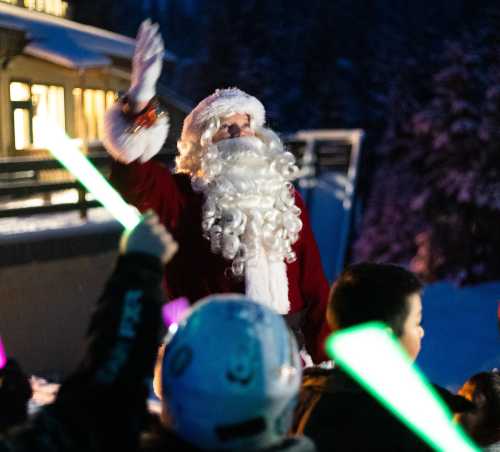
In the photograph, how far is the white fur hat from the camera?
3.67 metres

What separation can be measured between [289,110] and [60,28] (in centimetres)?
2393

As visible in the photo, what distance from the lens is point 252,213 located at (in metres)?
3.53

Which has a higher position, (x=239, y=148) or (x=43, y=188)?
(x=239, y=148)

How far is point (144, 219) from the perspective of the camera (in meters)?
1.67

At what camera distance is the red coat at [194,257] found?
10.2ft

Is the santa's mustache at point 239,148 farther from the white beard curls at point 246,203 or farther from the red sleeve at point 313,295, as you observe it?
the red sleeve at point 313,295

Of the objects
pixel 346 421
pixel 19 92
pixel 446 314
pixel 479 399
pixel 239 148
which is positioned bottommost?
pixel 446 314

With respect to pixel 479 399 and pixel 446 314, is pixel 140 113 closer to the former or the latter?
pixel 479 399

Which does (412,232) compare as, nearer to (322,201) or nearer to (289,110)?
(289,110)

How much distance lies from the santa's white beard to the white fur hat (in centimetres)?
17

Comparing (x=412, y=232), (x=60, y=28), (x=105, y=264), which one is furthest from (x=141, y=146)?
(x=412, y=232)

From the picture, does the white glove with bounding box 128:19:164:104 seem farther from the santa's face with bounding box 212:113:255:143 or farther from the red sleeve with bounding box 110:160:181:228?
the santa's face with bounding box 212:113:255:143

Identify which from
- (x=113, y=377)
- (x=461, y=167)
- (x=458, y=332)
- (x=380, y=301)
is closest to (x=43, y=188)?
(x=380, y=301)

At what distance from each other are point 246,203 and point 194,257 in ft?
1.29
